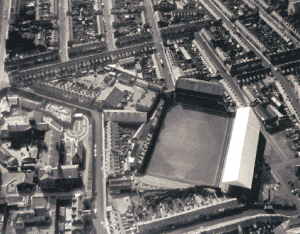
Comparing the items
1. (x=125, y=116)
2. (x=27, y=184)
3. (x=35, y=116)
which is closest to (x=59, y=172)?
(x=27, y=184)

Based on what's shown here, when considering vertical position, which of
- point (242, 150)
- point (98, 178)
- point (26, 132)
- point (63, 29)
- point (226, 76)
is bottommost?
point (98, 178)

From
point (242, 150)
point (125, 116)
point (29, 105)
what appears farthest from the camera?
point (29, 105)

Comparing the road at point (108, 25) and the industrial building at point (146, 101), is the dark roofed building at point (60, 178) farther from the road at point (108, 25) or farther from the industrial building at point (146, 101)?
the road at point (108, 25)

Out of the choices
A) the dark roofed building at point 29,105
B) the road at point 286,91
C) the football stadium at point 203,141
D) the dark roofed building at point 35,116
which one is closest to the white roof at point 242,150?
the football stadium at point 203,141

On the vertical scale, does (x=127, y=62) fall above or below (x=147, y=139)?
above

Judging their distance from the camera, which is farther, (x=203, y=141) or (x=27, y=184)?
(x=203, y=141)

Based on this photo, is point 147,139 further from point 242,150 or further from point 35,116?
point 35,116

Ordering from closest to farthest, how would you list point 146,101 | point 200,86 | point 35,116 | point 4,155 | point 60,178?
point 60,178, point 4,155, point 35,116, point 146,101, point 200,86

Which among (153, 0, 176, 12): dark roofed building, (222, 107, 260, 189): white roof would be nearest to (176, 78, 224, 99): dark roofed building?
(222, 107, 260, 189): white roof
